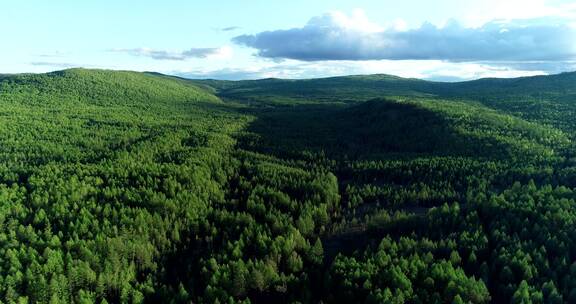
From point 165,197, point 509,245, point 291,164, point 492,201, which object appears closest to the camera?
point 509,245

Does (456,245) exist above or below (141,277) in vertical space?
above

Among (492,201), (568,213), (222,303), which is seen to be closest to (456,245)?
(492,201)

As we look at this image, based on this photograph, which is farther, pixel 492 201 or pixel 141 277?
pixel 492 201

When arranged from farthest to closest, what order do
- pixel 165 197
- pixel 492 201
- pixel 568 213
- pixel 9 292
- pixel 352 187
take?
pixel 352 187 < pixel 165 197 < pixel 492 201 < pixel 568 213 < pixel 9 292

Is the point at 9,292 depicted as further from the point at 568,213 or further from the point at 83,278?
the point at 568,213

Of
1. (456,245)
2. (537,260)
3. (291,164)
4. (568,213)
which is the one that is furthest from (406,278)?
(291,164)

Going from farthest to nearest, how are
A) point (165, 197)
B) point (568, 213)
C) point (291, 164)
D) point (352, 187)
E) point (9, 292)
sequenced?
point (291, 164), point (352, 187), point (165, 197), point (568, 213), point (9, 292)

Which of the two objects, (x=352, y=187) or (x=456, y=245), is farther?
(x=352, y=187)

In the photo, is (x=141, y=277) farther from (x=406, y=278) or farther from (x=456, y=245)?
(x=456, y=245)

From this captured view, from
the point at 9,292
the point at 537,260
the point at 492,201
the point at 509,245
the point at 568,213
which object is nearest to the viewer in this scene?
the point at 9,292
